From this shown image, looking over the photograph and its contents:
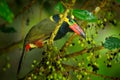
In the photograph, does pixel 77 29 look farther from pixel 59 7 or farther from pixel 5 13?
pixel 5 13

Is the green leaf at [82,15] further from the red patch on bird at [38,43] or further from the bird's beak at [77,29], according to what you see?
the red patch on bird at [38,43]

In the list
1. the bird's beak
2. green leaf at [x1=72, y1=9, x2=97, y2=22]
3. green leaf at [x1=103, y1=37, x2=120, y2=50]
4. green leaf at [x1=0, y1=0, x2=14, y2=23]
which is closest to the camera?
green leaf at [x1=0, y1=0, x2=14, y2=23]

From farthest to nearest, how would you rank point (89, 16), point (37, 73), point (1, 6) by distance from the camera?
1. point (37, 73)
2. point (89, 16)
3. point (1, 6)

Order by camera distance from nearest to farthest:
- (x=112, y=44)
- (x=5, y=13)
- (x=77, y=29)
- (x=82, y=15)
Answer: (x=5, y=13) < (x=82, y=15) < (x=112, y=44) < (x=77, y=29)

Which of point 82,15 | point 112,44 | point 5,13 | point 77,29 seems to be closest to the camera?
point 5,13

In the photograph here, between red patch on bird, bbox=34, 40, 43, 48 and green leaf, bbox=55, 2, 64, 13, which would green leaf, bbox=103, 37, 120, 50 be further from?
red patch on bird, bbox=34, 40, 43, 48

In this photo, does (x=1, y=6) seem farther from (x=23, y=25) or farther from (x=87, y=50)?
(x=23, y=25)

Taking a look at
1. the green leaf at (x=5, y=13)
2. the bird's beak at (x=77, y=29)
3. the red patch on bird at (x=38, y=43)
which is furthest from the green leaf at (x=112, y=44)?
the green leaf at (x=5, y=13)

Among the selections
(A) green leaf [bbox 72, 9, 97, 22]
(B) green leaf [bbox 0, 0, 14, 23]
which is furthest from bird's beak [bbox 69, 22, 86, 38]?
(B) green leaf [bbox 0, 0, 14, 23]

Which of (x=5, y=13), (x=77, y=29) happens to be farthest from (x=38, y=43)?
(x=5, y=13)

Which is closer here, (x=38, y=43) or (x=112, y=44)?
(x=112, y=44)

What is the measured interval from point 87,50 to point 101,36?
32 centimetres

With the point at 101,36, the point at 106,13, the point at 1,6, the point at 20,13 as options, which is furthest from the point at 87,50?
the point at 1,6

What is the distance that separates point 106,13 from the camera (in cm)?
114
